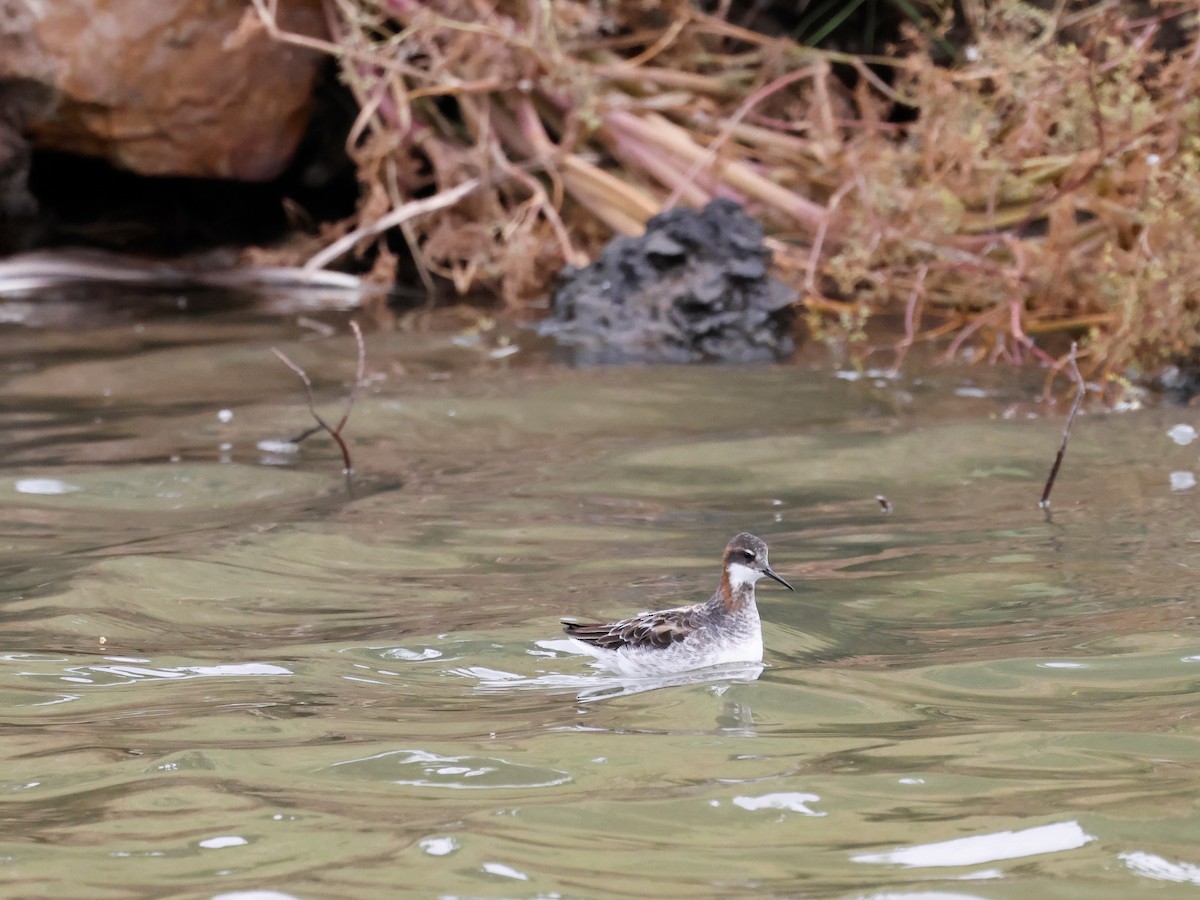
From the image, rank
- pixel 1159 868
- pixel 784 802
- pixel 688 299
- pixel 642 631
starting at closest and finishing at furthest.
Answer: pixel 1159 868
pixel 784 802
pixel 642 631
pixel 688 299

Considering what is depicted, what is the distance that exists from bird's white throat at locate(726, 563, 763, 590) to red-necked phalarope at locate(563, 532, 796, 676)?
0.9 inches

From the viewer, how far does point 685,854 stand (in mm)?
3006

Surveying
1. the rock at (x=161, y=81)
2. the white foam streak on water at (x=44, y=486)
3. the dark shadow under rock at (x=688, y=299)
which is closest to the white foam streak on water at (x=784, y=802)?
the white foam streak on water at (x=44, y=486)

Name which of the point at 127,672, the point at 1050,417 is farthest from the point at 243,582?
the point at 1050,417

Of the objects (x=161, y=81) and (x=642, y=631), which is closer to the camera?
(x=642, y=631)

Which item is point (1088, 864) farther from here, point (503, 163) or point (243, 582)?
point (503, 163)

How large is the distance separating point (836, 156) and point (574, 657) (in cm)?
565

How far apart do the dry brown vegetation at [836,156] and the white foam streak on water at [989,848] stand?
4.65 metres

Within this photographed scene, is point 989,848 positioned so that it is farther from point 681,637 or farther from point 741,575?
point 741,575

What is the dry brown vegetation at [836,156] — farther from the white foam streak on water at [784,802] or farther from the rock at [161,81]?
the white foam streak on water at [784,802]

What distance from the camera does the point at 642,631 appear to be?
429 centimetres

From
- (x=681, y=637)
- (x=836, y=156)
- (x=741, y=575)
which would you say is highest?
(x=836, y=156)

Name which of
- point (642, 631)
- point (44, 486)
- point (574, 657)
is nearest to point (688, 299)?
point (44, 486)

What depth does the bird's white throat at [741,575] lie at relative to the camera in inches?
176
